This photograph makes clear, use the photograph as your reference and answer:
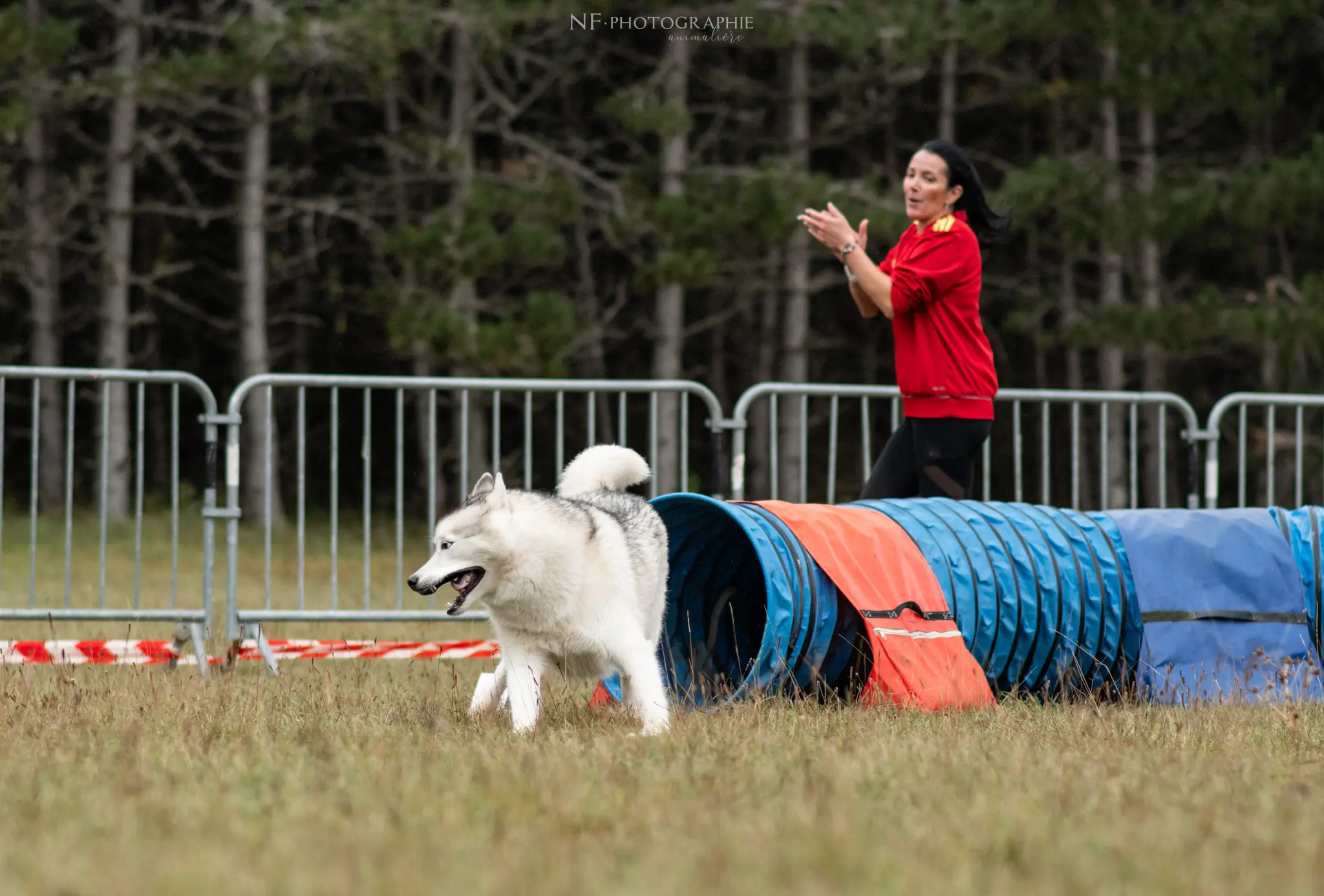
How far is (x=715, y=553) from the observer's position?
689cm

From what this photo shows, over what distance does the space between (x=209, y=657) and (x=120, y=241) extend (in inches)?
438

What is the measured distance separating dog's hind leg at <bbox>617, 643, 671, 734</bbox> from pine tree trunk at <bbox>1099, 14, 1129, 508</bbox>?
12384 millimetres

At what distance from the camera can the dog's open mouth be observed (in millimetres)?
5074

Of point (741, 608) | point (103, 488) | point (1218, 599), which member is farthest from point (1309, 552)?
point (103, 488)

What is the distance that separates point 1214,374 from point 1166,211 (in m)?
6.62

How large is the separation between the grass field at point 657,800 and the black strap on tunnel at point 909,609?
43 cm

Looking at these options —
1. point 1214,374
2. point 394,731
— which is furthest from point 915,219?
point 1214,374

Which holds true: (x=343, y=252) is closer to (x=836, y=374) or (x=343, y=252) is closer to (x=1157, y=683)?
(x=836, y=374)

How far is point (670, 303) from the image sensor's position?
16906 millimetres

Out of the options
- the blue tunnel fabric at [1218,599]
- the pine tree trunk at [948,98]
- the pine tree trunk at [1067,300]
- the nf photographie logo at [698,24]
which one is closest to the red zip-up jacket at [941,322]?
the blue tunnel fabric at [1218,599]

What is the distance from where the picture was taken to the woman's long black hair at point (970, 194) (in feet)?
21.2

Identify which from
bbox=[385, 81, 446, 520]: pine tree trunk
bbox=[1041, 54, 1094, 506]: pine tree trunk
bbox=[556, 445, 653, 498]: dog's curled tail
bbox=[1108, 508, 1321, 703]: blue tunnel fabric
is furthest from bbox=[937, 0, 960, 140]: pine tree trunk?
bbox=[556, 445, 653, 498]: dog's curled tail

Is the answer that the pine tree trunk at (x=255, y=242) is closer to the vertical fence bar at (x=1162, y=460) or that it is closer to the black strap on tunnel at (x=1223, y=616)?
the vertical fence bar at (x=1162, y=460)

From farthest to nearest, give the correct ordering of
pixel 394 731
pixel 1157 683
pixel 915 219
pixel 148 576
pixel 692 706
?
pixel 148 576 < pixel 915 219 < pixel 1157 683 < pixel 692 706 < pixel 394 731
